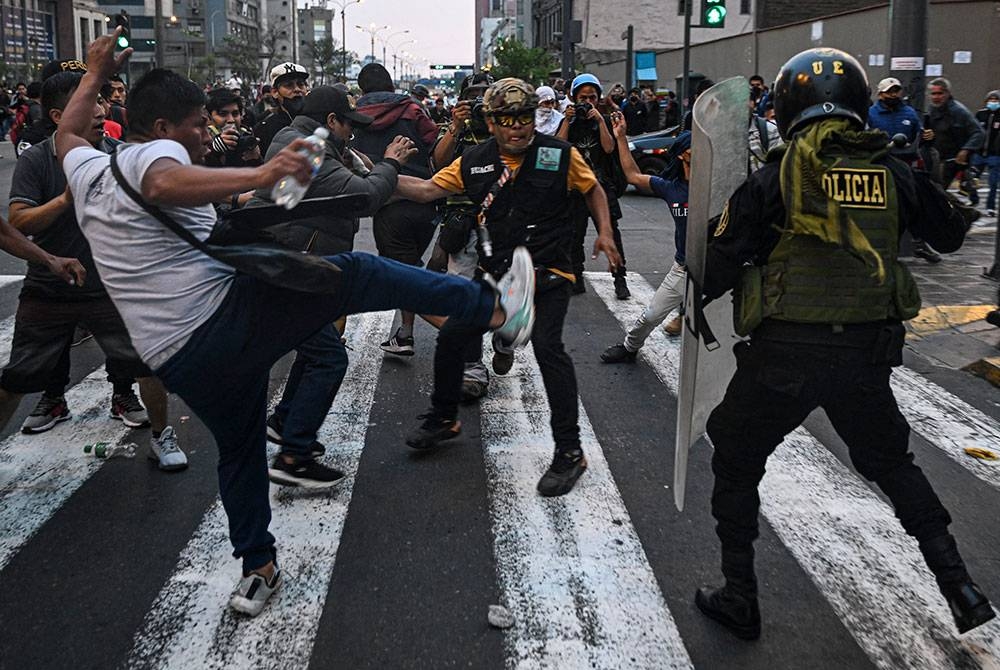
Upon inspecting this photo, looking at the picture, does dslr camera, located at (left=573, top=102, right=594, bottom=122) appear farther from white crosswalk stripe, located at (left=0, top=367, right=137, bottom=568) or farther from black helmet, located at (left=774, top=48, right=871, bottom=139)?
black helmet, located at (left=774, top=48, right=871, bottom=139)

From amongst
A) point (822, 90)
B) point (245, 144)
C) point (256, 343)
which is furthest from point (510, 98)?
point (245, 144)

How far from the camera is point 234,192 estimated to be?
2.89 metres

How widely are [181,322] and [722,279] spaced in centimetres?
173

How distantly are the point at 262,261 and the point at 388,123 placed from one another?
11.8 ft

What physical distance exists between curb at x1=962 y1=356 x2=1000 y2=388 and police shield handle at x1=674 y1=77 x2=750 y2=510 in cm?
381

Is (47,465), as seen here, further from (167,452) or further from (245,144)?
(245,144)

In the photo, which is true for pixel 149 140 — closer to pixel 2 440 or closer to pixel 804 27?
pixel 2 440

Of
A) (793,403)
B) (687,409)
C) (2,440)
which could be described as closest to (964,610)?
(793,403)

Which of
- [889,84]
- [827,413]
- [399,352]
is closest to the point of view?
[827,413]

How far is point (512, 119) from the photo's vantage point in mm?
4547

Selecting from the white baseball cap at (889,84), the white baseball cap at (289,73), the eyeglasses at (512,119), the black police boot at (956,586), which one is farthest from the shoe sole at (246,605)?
the white baseball cap at (889,84)

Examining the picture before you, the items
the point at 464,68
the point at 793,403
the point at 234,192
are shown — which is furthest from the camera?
the point at 464,68

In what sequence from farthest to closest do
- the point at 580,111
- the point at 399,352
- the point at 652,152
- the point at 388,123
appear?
1. the point at 652,152
2. the point at 580,111
3. the point at 399,352
4. the point at 388,123

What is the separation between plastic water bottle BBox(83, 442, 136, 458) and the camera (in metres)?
5.13
